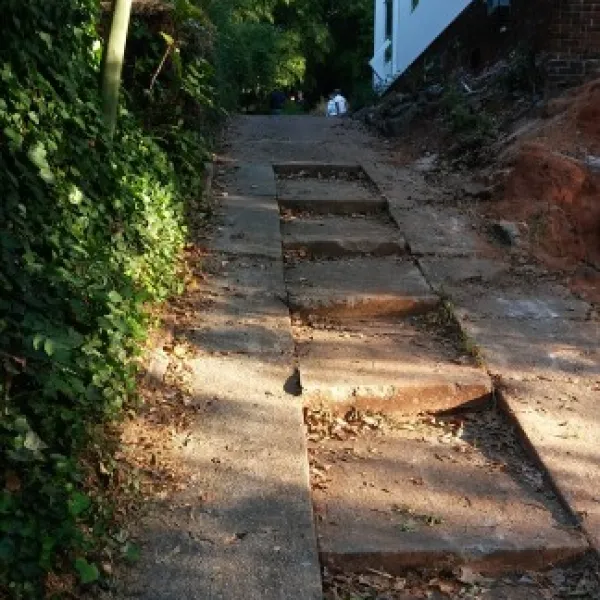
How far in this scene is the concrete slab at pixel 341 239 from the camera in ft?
22.2

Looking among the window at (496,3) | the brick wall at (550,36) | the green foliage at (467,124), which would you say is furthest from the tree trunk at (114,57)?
the window at (496,3)

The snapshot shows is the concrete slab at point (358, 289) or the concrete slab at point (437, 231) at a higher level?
the concrete slab at point (437, 231)

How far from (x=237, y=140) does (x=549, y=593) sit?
30.5 feet

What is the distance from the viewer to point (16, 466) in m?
2.73

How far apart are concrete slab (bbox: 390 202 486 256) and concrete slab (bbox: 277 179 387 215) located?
0.83 feet

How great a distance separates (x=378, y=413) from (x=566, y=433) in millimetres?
902

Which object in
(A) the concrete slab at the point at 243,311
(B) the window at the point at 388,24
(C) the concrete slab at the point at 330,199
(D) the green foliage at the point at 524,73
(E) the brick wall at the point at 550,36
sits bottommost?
(A) the concrete slab at the point at 243,311

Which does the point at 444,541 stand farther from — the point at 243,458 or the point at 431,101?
the point at 431,101

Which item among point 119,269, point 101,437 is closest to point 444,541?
point 101,437

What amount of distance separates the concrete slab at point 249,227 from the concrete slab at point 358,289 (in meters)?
0.37

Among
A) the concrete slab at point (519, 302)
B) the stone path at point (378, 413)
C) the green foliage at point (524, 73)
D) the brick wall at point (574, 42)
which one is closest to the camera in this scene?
the stone path at point (378, 413)

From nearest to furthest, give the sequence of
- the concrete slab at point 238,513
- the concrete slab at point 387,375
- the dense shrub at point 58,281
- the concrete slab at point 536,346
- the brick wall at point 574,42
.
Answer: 1. the dense shrub at point 58,281
2. the concrete slab at point 238,513
3. the concrete slab at point 387,375
4. the concrete slab at point 536,346
5. the brick wall at point 574,42

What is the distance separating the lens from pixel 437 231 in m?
7.19

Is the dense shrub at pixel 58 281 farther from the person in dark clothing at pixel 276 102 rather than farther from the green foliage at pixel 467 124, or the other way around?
the person in dark clothing at pixel 276 102
